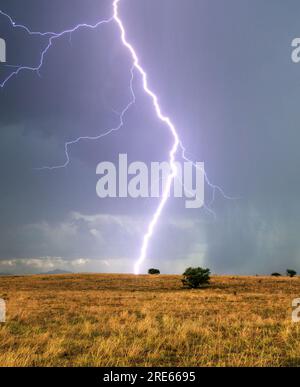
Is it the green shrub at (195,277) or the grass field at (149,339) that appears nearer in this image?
the grass field at (149,339)

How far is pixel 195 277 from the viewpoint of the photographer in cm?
3581

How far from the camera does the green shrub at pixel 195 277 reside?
35594mm

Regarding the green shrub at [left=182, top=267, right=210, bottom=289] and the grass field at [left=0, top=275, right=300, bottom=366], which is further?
the green shrub at [left=182, top=267, right=210, bottom=289]

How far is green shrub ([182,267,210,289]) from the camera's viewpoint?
35.6m

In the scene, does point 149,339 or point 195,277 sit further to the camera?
point 195,277

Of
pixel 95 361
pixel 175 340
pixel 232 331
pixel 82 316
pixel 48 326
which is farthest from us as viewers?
pixel 82 316
